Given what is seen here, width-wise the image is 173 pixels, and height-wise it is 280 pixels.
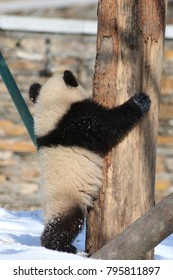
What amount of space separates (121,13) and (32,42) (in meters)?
3.69

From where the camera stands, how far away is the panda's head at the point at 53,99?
5.04 metres

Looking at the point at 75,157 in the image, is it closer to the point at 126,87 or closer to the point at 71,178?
the point at 71,178

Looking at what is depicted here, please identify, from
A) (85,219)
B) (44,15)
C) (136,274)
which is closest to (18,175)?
(85,219)

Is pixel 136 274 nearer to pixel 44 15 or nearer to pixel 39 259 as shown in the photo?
pixel 39 259

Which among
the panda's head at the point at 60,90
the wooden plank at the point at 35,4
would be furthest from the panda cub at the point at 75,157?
the wooden plank at the point at 35,4

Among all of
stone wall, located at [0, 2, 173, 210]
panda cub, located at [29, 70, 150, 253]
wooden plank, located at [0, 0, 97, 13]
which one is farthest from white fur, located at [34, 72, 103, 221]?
wooden plank, located at [0, 0, 97, 13]

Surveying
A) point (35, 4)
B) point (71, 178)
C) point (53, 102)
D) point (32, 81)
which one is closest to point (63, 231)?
point (71, 178)

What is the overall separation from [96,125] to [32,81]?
3544mm

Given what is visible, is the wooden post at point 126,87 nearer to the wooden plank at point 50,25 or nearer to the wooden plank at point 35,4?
the wooden plank at point 50,25

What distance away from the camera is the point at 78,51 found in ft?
27.5

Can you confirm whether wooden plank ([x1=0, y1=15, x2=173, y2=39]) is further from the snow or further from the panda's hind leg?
the panda's hind leg

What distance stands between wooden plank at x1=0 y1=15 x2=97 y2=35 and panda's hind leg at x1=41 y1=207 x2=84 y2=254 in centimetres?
371

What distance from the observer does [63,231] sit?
4844 mm

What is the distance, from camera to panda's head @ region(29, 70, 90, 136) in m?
5.04
